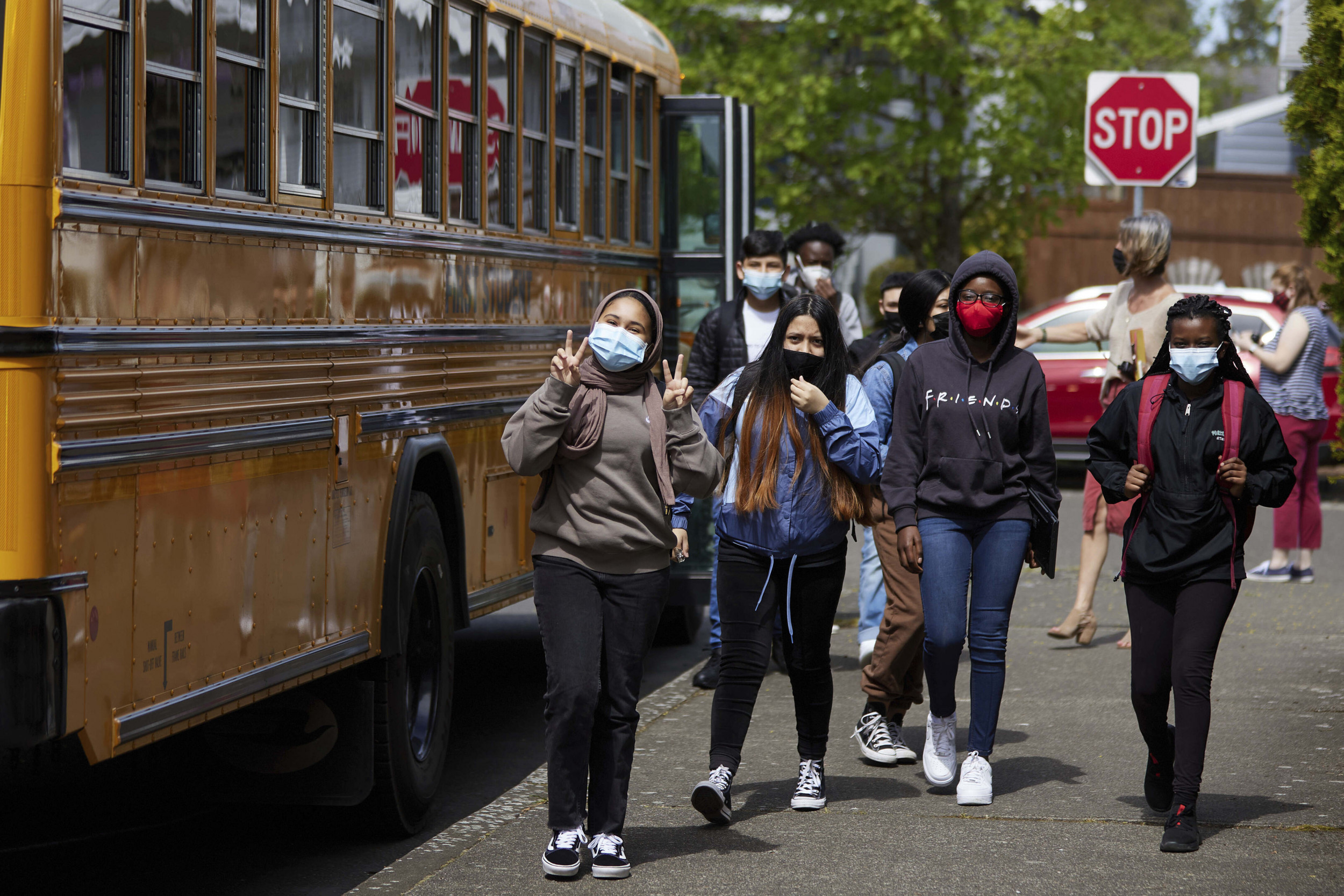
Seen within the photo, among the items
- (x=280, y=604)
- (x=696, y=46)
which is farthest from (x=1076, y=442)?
(x=280, y=604)

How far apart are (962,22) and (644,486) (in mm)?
18182

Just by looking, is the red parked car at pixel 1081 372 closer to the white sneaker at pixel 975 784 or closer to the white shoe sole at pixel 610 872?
the white sneaker at pixel 975 784

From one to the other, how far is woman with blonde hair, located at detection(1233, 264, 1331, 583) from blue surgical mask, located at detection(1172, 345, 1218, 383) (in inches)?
231

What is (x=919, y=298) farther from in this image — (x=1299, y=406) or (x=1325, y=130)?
(x=1299, y=406)

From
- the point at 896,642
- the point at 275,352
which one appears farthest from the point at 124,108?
the point at 896,642

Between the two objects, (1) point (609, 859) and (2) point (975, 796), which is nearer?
(1) point (609, 859)

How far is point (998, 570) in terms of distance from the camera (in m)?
6.28

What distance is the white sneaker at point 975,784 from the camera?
6301mm

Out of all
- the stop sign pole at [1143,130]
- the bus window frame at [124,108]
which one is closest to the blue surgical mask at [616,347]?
the bus window frame at [124,108]

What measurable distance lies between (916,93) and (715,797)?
60.9 ft

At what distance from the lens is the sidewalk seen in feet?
18.0

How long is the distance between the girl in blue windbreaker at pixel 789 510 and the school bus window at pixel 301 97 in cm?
159

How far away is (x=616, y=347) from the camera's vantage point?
215 inches

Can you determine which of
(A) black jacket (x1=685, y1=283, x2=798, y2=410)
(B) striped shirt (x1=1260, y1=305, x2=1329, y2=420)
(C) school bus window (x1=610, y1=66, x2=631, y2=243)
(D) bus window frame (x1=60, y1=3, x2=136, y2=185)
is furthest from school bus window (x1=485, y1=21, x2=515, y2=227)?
(B) striped shirt (x1=1260, y1=305, x2=1329, y2=420)
